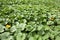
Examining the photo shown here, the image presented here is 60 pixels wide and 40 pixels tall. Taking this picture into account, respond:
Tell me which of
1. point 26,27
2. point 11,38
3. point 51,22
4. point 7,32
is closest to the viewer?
point 11,38

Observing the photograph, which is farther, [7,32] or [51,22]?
[51,22]

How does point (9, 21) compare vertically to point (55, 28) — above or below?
above

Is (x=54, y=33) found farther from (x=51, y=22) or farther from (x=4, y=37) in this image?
(x=4, y=37)

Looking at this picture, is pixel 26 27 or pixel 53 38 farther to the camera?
pixel 26 27

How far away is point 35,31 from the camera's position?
284 cm

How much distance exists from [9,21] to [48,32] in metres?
0.95

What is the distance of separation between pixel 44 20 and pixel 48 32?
2.17 ft

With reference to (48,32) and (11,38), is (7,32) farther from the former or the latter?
(48,32)

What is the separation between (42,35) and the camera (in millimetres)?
2744

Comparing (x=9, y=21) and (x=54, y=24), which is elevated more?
(x=9, y=21)

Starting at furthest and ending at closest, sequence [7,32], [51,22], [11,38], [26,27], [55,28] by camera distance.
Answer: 1. [51,22]
2. [55,28]
3. [26,27]
4. [7,32]
5. [11,38]

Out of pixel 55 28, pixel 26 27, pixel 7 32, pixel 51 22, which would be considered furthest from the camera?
pixel 51 22

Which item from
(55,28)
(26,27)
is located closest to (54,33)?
(55,28)

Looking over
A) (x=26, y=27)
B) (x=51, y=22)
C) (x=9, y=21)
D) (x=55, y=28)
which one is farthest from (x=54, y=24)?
(x=9, y=21)
